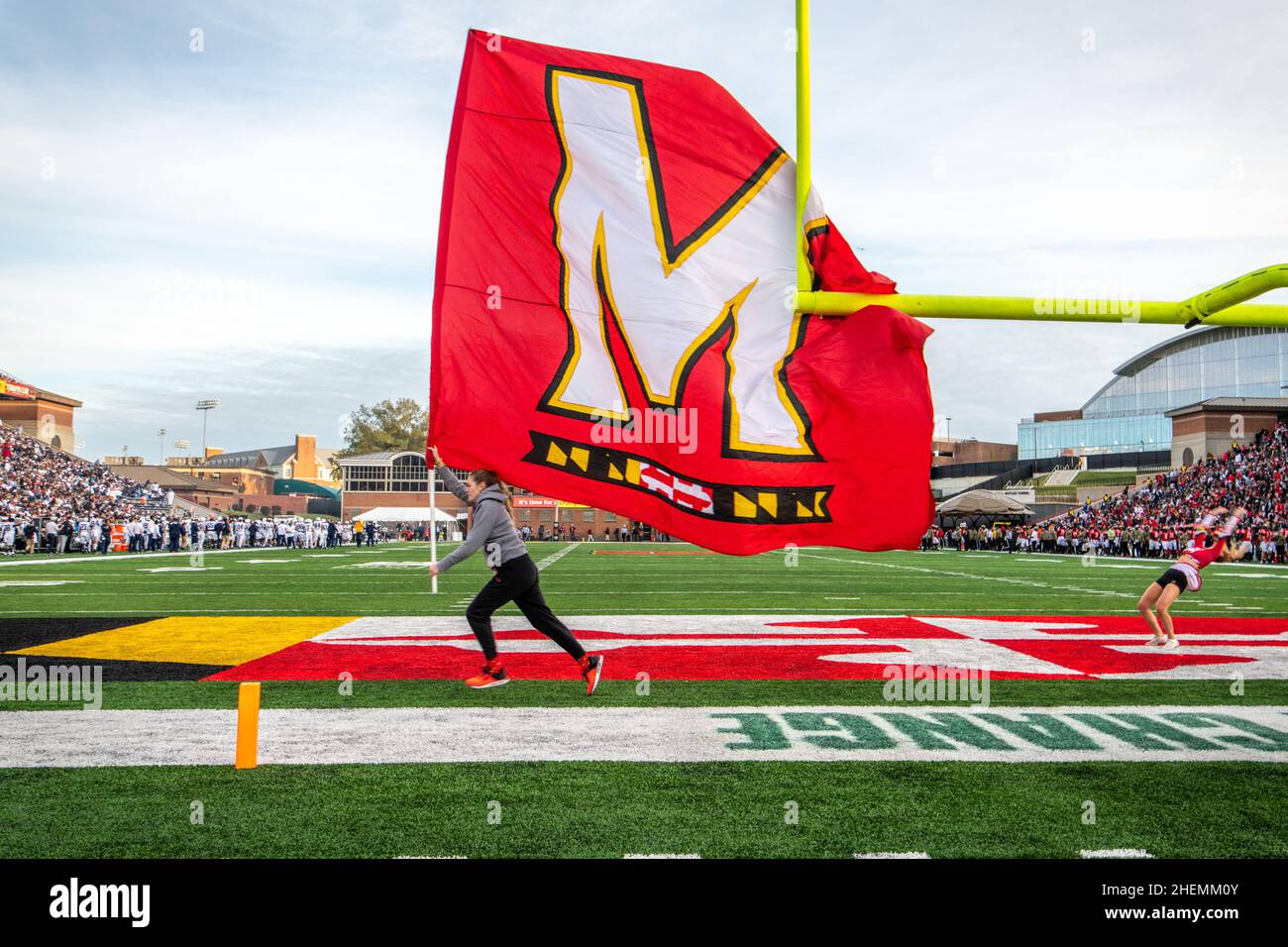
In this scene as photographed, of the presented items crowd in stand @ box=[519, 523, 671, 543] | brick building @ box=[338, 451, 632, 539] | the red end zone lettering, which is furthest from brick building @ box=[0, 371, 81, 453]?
the red end zone lettering

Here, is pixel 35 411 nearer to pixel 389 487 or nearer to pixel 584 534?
pixel 389 487

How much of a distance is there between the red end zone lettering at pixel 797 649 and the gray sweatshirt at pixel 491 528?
1.40 m

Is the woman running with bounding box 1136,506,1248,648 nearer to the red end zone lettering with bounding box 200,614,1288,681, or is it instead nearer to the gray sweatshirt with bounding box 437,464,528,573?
the red end zone lettering with bounding box 200,614,1288,681

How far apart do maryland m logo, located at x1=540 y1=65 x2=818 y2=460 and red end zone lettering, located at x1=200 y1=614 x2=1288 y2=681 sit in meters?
3.66

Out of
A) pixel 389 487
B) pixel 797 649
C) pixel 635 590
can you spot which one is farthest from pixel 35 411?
pixel 797 649

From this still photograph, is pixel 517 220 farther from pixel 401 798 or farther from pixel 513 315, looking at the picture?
pixel 401 798

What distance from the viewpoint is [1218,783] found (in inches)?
209

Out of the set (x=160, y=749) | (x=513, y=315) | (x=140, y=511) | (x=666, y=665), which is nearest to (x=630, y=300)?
(x=513, y=315)

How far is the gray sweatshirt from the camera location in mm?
7867

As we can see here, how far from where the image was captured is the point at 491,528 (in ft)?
26.1

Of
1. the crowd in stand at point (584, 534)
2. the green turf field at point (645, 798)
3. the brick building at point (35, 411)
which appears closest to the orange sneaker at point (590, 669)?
the green turf field at point (645, 798)

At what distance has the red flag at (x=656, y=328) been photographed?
5531mm

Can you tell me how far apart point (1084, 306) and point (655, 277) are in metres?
2.42

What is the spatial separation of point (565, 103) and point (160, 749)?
A: 4585mm
